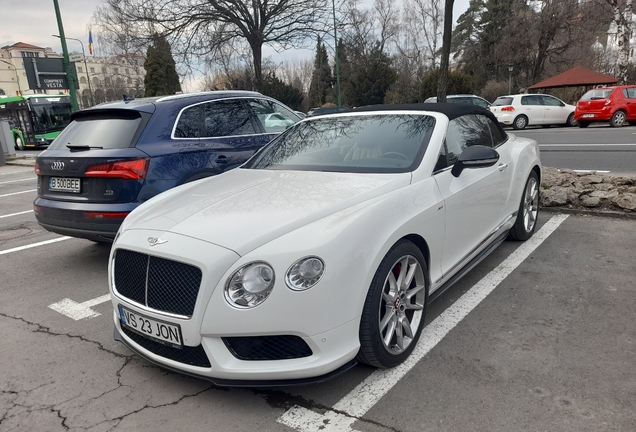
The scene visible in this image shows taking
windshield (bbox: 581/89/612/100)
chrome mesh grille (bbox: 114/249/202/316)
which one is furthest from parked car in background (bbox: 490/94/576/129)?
chrome mesh grille (bbox: 114/249/202/316)

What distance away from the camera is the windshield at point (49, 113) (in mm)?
25656

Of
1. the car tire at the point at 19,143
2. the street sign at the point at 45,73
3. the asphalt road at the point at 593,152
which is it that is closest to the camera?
the asphalt road at the point at 593,152

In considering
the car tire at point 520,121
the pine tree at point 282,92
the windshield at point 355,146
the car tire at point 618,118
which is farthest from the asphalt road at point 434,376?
the pine tree at point 282,92

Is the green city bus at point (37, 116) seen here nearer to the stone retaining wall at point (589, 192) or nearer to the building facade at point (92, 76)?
the building facade at point (92, 76)

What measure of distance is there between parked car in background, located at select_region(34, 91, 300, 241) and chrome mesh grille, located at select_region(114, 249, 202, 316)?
5.39ft

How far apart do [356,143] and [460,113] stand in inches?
40.2

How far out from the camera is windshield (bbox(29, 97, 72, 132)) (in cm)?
2566

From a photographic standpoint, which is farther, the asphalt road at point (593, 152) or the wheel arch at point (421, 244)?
the asphalt road at point (593, 152)

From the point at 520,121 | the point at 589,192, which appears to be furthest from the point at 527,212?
the point at 520,121

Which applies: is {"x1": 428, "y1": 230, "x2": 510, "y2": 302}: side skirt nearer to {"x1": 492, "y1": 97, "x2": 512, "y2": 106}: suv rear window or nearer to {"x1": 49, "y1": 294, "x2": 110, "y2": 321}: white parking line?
{"x1": 49, "y1": 294, "x2": 110, "y2": 321}: white parking line

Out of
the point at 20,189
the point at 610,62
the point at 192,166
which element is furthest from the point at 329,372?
the point at 610,62

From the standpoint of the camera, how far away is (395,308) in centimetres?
274

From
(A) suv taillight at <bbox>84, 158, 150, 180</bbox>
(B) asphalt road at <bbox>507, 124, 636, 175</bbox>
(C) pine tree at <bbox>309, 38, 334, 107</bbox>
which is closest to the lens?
(A) suv taillight at <bbox>84, 158, 150, 180</bbox>

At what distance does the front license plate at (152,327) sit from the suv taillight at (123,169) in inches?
72.5
